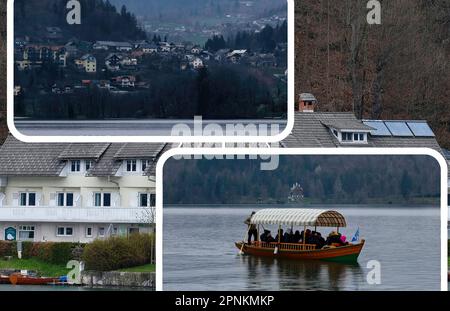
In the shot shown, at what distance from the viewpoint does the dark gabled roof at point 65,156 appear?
40.3 ft

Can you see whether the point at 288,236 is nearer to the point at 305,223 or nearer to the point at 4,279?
the point at 305,223

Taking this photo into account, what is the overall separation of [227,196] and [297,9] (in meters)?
2.48

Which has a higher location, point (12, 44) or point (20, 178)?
point (12, 44)

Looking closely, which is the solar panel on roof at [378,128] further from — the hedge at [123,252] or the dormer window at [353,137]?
the hedge at [123,252]

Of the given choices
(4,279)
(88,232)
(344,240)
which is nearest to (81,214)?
(88,232)

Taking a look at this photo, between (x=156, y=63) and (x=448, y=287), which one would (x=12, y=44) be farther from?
(x=448, y=287)

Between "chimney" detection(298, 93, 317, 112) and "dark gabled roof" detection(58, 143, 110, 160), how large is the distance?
135 cm

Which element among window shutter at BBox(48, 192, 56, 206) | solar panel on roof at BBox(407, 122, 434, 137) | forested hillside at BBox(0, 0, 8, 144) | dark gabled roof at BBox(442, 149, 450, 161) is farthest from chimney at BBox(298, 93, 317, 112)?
forested hillside at BBox(0, 0, 8, 144)

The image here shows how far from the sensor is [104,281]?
1225 centimetres

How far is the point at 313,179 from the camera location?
11758 mm

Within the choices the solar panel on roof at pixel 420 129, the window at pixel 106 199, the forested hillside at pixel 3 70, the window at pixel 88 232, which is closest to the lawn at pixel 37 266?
the window at pixel 88 232

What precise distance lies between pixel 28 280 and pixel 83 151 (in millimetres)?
860

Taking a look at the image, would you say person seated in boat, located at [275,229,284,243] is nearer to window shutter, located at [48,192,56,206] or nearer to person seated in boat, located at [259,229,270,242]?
person seated in boat, located at [259,229,270,242]
